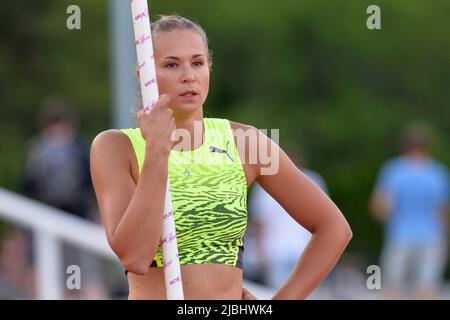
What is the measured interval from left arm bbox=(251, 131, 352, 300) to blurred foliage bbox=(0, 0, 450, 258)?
19307mm

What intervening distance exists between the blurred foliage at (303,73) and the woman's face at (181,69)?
1956cm

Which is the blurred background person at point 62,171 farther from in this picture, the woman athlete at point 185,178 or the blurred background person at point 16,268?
the woman athlete at point 185,178

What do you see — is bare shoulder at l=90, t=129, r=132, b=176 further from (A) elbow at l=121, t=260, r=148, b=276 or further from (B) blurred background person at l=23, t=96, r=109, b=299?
(B) blurred background person at l=23, t=96, r=109, b=299

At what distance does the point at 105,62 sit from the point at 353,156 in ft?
15.9

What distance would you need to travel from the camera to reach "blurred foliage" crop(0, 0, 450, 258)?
25188 mm

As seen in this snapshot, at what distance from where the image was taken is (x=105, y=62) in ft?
83.9

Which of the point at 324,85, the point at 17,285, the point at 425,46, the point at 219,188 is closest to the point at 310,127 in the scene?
the point at 324,85

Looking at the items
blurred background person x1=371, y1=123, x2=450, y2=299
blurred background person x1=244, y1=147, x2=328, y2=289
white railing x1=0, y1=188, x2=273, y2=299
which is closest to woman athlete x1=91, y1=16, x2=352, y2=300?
white railing x1=0, y1=188, x2=273, y2=299

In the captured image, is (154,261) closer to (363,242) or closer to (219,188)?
(219,188)

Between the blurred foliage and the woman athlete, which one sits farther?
the blurred foliage

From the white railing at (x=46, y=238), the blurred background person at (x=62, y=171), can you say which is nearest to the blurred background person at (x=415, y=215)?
the blurred background person at (x=62, y=171)

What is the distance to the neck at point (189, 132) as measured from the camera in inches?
201
